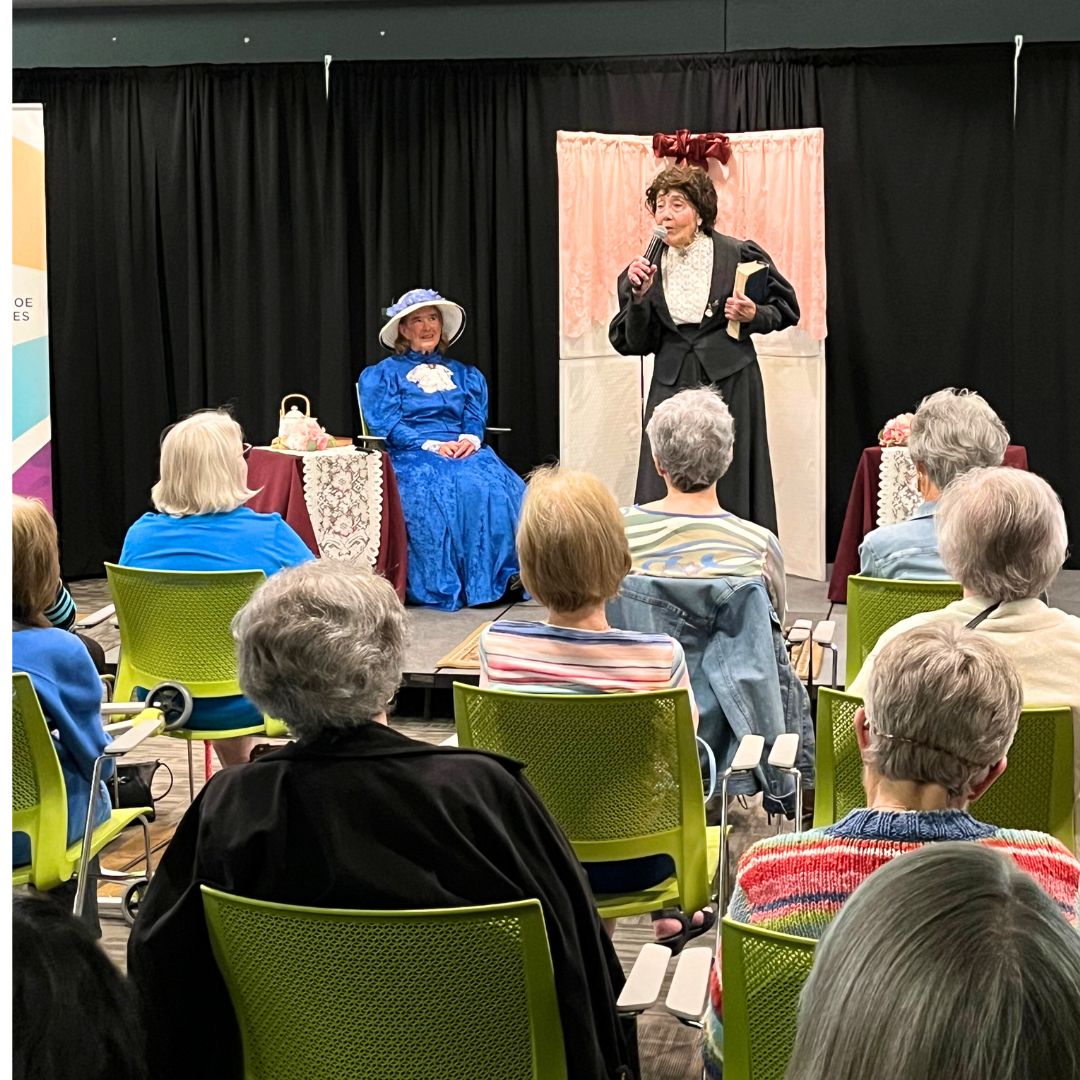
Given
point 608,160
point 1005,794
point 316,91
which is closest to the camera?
point 1005,794

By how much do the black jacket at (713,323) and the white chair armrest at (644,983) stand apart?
4.48 meters

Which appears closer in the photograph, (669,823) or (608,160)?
(669,823)

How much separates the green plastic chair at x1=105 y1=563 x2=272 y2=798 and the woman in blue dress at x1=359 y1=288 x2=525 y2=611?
8.70 feet

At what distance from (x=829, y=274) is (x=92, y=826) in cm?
528

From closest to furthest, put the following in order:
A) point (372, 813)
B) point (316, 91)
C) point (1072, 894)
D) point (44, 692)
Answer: point (1072, 894)
point (372, 813)
point (44, 692)
point (316, 91)

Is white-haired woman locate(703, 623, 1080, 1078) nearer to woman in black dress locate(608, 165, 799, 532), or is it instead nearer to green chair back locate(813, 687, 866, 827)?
green chair back locate(813, 687, 866, 827)

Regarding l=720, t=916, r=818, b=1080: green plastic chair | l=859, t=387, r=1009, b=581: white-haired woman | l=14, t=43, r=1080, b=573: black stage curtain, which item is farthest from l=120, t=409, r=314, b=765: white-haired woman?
l=14, t=43, r=1080, b=573: black stage curtain

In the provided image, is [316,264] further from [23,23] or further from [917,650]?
[917,650]

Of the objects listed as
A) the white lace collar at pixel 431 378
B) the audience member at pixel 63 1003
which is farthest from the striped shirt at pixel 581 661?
the white lace collar at pixel 431 378

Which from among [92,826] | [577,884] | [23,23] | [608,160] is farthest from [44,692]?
[23,23]

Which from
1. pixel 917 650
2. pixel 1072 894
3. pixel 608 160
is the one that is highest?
pixel 608 160

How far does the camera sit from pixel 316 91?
7723 millimetres

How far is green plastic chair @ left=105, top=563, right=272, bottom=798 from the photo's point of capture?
368cm

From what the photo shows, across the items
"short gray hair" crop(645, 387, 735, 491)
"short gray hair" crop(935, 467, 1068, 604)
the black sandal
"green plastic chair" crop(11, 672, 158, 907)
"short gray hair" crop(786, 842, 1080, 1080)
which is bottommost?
the black sandal
